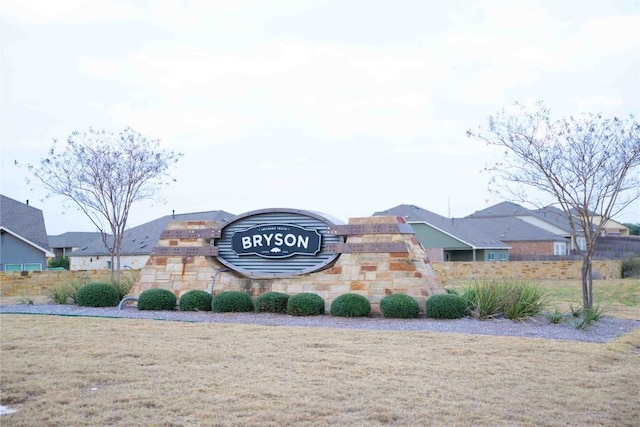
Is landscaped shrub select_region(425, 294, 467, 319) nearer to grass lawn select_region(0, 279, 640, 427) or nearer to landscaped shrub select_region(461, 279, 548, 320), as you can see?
landscaped shrub select_region(461, 279, 548, 320)

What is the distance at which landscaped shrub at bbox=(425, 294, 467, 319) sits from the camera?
12.7 meters

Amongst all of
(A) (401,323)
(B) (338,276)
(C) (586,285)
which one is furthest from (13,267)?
(C) (586,285)

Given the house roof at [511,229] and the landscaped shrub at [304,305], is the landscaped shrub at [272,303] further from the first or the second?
the house roof at [511,229]

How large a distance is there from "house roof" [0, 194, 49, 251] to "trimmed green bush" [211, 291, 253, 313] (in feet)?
56.9

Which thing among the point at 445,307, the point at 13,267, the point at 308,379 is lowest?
the point at 308,379

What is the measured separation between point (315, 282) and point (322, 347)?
511 centimetres

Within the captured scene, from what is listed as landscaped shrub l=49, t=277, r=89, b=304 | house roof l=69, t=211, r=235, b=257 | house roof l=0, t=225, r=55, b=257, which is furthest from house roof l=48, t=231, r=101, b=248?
landscaped shrub l=49, t=277, r=89, b=304

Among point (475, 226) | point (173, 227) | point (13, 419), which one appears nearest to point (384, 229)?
point (173, 227)

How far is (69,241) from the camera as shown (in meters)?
58.1

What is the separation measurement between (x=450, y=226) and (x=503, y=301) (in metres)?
30.2

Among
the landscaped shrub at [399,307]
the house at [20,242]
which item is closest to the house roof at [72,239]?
the house at [20,242]

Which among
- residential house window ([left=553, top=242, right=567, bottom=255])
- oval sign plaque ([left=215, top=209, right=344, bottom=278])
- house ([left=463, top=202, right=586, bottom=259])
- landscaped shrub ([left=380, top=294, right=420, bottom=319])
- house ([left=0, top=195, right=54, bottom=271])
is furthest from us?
residential house window ([left=553, top=242, right=567, bottom=255])

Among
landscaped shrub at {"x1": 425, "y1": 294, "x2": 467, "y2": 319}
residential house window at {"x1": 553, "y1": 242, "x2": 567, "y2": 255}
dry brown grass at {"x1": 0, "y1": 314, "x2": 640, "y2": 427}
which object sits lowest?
dry brown grass at {"x1": 0, "y1": 314, "x2": 640, "y2": 427}

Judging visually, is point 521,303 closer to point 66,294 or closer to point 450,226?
point 66,294
